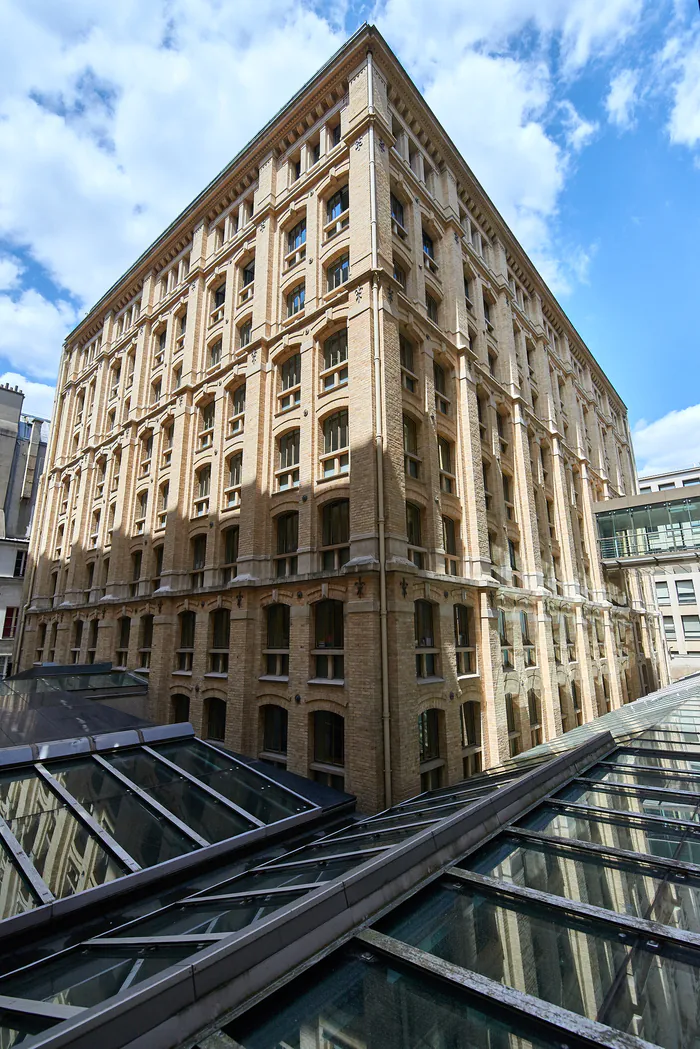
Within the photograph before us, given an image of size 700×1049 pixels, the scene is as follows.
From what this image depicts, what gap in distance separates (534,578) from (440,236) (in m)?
14.7

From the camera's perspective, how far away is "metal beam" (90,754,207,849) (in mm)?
8180

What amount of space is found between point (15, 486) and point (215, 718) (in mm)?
35064

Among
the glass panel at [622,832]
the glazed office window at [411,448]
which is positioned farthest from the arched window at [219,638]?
the glass panel at [622,832]

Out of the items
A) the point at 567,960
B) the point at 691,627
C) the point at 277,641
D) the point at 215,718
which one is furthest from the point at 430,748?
the point at 691,627

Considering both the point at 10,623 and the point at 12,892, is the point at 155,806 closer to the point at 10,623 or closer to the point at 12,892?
the point at 12,892

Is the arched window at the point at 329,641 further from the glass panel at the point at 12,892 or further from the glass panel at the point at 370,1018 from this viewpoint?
the glass panel at the point at 370,1018

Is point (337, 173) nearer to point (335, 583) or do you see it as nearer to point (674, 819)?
point (335, 583)

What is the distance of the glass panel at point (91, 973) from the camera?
143 inches

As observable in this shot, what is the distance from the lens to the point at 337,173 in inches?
677

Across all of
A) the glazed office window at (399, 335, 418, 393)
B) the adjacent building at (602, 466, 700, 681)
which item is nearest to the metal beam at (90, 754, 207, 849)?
the glazed office window at (399, 335, 418, 393)

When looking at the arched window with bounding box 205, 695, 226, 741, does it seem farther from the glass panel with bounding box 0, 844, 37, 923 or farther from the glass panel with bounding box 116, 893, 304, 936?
the glass panel with bounding box 116, 893, 304, 936

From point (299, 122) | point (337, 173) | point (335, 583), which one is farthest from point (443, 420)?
point (299, 122)

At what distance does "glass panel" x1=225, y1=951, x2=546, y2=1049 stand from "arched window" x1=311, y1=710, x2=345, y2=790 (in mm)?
10471

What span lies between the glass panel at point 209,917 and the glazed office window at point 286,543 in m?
9.84
